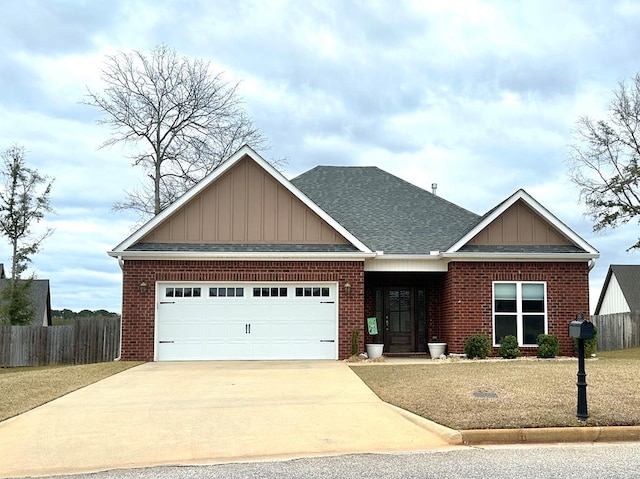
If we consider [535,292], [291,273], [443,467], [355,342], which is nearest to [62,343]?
[291,273]

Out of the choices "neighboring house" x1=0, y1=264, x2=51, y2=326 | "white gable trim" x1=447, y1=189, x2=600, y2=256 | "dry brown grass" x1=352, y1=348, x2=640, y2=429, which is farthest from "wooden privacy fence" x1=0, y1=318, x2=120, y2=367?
"neighboring house" x1=0, y1=264, x2=51, y2=326

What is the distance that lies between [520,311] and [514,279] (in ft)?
3.01

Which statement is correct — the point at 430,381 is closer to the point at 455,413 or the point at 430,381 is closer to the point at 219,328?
the point at 455,413

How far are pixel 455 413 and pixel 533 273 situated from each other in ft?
36.3

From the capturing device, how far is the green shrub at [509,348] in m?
19.3

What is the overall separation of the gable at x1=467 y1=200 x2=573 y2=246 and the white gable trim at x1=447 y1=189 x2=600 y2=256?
7.9 inches

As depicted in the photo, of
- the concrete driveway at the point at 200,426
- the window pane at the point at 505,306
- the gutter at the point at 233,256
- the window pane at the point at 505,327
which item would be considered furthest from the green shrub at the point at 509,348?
the concrete driveway at the point at 200,426

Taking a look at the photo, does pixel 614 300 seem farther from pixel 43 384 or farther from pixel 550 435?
pixel 550 435

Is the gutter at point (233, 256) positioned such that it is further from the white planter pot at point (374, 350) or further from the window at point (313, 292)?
the white planter pot at point (374, 350)

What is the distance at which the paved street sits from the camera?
7.27 m

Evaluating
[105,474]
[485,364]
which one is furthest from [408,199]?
[105,474]

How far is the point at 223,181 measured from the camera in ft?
65.0

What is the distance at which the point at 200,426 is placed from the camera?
9891mm

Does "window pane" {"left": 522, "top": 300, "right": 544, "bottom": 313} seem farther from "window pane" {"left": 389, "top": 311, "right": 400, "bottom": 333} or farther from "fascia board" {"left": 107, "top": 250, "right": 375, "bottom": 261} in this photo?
"fascia board" {"left": 107, "top": 250, "right": 375, "bottom": 261}
